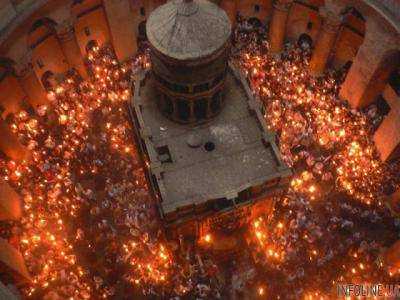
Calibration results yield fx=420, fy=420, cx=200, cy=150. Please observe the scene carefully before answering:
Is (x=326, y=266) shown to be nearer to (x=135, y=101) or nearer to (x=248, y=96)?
(x=248, y=96)

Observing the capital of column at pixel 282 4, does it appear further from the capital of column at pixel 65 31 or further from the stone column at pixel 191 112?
the capital of column at pixel 65 31

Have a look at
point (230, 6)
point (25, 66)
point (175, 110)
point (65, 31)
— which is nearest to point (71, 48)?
point (65, 31)

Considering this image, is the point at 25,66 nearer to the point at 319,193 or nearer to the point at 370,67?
the point at 319,193

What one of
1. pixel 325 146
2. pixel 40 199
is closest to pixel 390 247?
pixel 325 146

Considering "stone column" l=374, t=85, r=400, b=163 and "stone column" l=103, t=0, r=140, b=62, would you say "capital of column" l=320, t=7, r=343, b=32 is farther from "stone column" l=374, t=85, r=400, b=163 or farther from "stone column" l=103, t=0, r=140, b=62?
"stone column" l=103, t=0, r=140, b=62

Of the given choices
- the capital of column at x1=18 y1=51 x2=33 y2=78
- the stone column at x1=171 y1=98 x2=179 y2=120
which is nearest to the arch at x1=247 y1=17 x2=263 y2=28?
the stone column at x1=171 y1=98 x2=179 y2=120

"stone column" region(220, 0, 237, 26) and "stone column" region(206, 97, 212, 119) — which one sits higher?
"stone column" region(206, 97, 212, 119)
